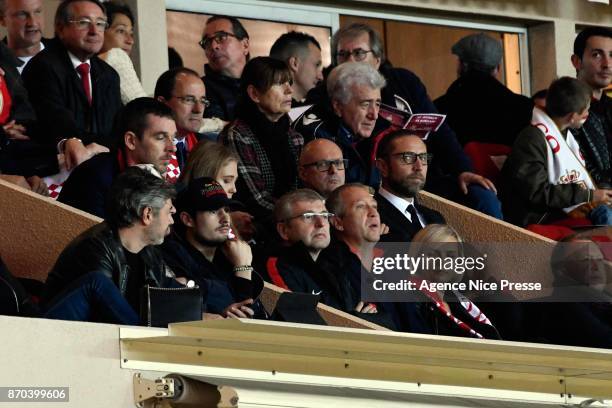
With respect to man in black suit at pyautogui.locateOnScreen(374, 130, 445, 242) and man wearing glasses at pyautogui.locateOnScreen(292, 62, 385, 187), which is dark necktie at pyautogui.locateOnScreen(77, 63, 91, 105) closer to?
man wearing glasses at pyautogui.locateOnScreen(292, 62, 385, 187)

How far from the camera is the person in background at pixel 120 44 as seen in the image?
700cm

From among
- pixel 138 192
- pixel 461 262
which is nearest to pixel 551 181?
pixel 461 262

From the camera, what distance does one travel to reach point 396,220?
6445mm

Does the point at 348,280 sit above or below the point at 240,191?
below

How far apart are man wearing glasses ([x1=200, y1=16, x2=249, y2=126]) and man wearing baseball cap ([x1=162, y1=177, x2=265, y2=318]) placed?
1.88 meters

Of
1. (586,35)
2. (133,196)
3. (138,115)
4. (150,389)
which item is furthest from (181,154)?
(586,35)

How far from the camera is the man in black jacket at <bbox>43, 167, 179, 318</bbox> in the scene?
452 centimetres

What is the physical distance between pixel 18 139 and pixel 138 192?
147cm

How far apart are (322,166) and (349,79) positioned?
621 mm

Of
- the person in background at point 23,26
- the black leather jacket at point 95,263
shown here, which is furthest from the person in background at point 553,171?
the black leather jacket at point 95,263

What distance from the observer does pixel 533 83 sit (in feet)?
34.6

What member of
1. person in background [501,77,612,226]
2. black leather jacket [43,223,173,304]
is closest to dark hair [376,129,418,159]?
person in background [501,77,612,226]

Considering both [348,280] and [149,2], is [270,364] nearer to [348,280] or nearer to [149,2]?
[348,280]

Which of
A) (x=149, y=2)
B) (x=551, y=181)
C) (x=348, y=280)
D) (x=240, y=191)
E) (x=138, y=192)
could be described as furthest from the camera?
(x=149, y=2)
